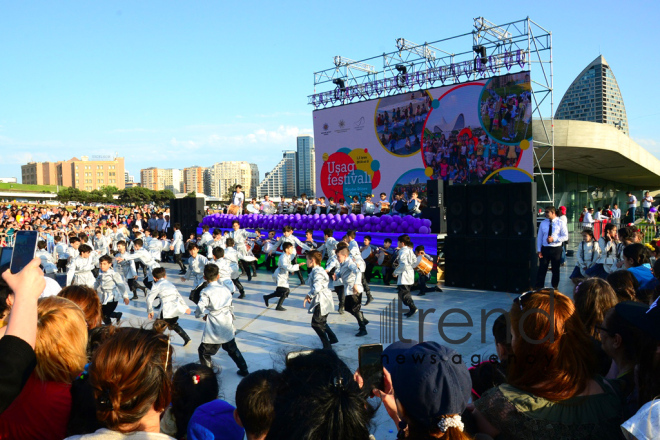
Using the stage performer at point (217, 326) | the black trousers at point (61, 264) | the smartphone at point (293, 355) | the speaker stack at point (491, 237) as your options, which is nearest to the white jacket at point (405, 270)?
the speaker stack at point (491, 237)

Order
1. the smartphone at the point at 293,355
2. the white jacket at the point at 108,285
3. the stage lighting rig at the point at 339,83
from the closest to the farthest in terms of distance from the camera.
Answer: the smartphone at the point at 293,355 < the white jacket at the point at 108,285 < the stage lighting rig at the point at 339,83

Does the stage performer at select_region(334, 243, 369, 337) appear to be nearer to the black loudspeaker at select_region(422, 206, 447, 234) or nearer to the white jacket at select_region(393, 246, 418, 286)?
the white jacket at select_region(393, 246, 418, 286)

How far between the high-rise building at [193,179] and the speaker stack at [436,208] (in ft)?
517

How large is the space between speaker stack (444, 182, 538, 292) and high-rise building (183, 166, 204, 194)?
521 feet

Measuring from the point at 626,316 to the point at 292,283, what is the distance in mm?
11334

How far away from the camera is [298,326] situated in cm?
866

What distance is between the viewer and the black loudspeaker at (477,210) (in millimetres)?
11242

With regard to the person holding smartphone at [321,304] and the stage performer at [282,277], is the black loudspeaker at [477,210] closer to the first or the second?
the stage performer at [282,277]

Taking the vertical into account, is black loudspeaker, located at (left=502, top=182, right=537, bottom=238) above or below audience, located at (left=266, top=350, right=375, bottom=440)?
above

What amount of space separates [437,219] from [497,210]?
187 cm

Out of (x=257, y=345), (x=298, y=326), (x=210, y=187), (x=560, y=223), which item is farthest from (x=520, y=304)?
(x=210, y=187)

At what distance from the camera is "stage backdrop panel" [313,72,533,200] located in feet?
Answer: 62.4

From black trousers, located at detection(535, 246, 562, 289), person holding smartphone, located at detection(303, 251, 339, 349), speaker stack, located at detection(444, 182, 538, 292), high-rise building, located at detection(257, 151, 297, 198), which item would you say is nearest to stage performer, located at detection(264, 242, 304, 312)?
person holding smartphone, located at detection(303, 251, 339, 349)

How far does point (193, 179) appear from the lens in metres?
172
